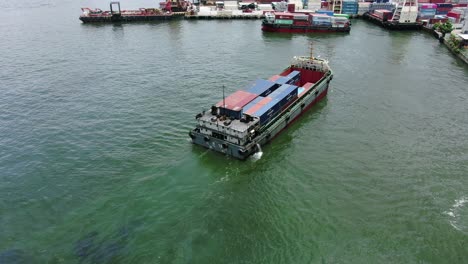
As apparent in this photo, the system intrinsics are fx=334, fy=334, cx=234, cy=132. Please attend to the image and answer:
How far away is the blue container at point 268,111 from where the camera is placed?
133 ft

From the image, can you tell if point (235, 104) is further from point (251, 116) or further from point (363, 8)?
point (363, 8)

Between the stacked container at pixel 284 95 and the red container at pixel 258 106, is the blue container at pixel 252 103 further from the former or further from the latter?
the stacked container at pixel 284 95

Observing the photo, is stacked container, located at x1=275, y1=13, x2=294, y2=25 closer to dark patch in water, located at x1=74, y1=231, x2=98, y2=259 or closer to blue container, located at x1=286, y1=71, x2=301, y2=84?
blue container, located at x1=286, y1=71, x2=301, y2=84

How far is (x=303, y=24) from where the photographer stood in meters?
112

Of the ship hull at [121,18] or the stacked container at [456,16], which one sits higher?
the ship hull at [121,18]

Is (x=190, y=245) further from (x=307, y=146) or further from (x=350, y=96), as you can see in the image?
(x=350, y=96)

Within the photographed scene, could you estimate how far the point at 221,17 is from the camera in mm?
132500

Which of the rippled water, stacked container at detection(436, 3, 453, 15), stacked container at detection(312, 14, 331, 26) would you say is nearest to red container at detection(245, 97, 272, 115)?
the rippled water

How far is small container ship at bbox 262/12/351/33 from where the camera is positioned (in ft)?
361

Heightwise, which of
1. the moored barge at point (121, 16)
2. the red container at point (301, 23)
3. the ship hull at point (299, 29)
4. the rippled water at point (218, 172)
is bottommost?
the rippled water at point (218, 172)

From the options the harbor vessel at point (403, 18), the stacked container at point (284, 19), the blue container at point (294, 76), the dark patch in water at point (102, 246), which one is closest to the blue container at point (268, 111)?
the blue container at point (294, 76)

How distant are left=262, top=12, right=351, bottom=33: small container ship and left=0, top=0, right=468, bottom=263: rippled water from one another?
42.7m

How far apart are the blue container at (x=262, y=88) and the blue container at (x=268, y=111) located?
3902mm

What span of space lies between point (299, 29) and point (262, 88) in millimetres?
71473
